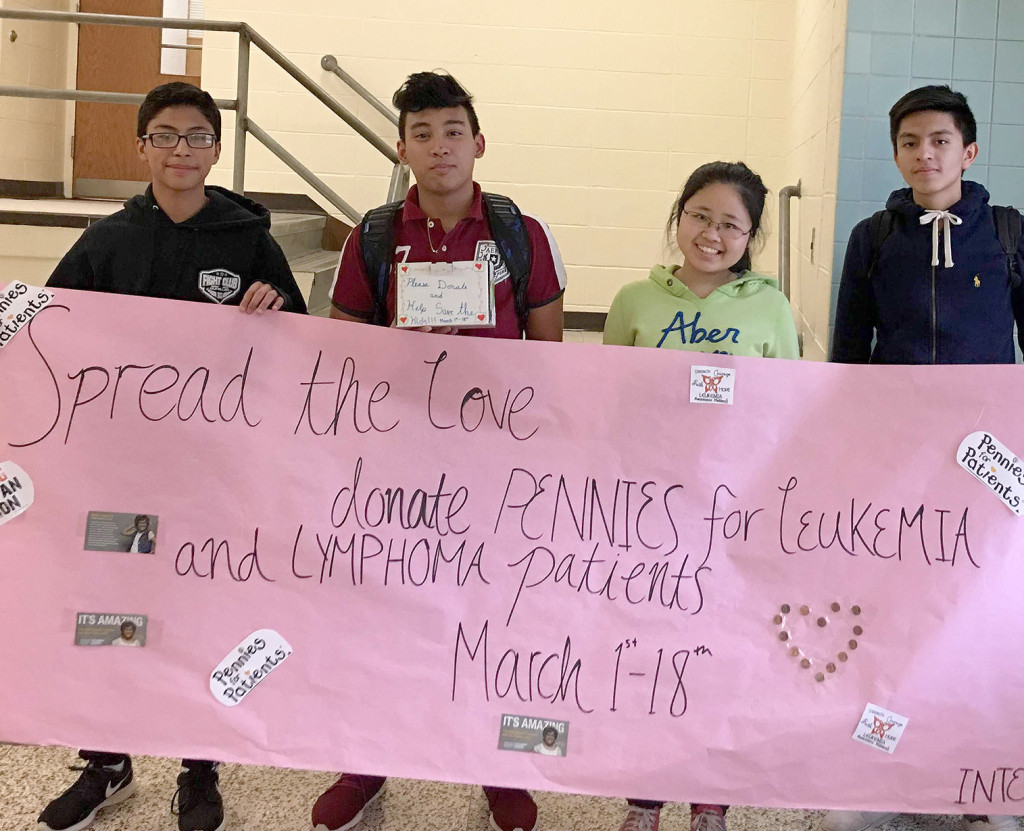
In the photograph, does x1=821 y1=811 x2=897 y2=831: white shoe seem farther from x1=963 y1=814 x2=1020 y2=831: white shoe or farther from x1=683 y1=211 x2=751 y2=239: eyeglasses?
x1=683 y1=211 x2=751 y2=239: eyeglasses

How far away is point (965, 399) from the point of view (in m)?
1.48

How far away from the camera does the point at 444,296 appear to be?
1559mm

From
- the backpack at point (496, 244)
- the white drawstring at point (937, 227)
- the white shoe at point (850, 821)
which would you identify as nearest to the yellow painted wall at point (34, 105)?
the backpack at point (496, 244)

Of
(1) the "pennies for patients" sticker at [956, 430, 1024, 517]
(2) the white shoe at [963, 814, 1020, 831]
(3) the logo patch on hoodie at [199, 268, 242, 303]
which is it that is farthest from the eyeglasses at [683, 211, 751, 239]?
(2) the white shoe at [963, 814, 1020, 831]

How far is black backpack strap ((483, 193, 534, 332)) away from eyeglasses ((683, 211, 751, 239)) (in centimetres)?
29

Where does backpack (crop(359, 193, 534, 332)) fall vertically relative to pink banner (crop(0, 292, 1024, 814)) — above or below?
above

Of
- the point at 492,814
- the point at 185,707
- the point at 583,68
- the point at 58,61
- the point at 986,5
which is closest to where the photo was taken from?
the point at 185,707

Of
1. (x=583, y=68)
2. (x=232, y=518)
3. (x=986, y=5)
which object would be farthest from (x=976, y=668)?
(x=583, y=68)

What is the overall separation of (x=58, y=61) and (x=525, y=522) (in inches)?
210

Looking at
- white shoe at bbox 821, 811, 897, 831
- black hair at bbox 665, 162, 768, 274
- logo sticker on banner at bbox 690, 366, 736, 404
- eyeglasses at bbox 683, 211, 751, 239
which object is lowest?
white shoe at bbox 821, 811, 897, 831

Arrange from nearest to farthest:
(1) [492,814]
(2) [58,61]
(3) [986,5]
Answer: (1) [492,814]
(3) [986,5]
(2) [58,61]

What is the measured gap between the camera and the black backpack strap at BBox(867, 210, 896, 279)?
1.83m

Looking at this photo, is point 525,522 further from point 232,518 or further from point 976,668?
point 976,668

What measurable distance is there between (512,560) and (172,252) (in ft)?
2.59
